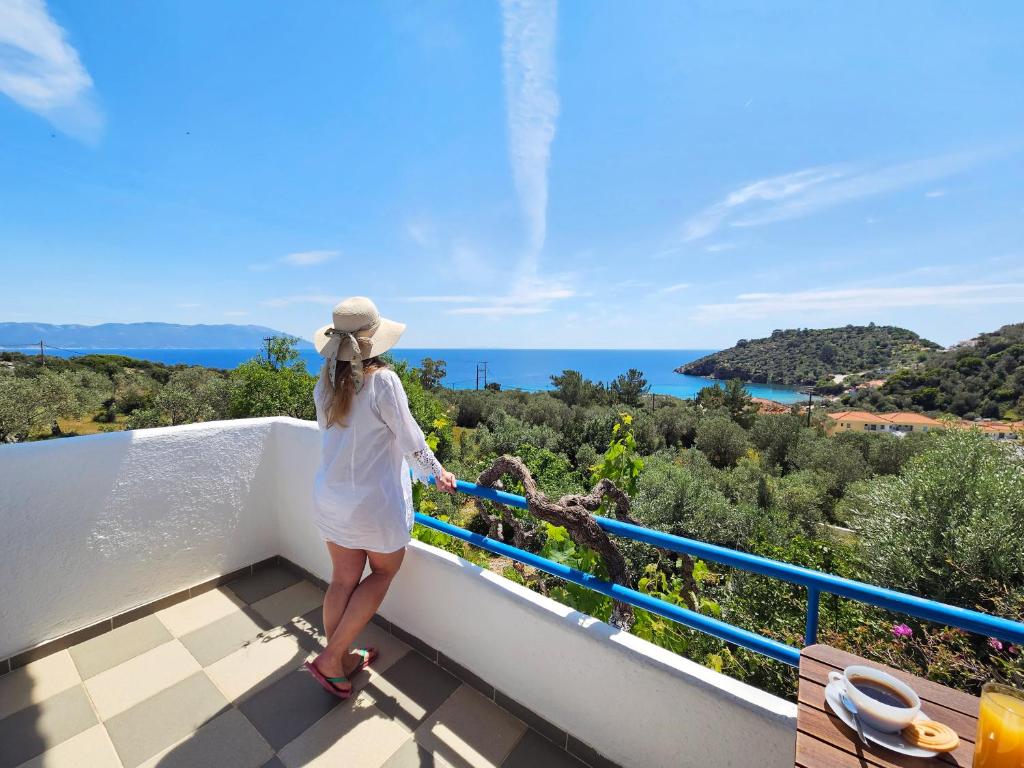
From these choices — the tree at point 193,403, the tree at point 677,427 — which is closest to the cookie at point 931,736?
the tree at point 677,427

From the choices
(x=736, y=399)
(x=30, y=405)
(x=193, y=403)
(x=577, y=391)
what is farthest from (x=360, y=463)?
(x=736, y=399)

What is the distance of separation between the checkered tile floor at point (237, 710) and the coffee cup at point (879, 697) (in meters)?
1.20

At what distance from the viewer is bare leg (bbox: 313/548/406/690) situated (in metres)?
1.71

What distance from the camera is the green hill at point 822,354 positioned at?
52.6 meters

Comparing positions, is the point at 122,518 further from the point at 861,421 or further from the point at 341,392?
the point at 861,421

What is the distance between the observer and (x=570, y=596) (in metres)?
1.95

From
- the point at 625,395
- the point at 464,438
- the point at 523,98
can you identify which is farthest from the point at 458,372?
the point at 523,98

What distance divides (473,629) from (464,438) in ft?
41.4

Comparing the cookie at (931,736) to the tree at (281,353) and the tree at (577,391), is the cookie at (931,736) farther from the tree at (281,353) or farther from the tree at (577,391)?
the tree at (577,391)

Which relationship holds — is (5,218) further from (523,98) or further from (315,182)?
(523,98)

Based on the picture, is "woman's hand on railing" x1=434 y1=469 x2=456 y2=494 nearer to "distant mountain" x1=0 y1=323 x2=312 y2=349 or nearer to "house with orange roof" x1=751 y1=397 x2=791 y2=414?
"house with orange roof" x1=751 y1=397 x2=791 y2=414

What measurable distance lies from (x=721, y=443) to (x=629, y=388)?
32.7 feet

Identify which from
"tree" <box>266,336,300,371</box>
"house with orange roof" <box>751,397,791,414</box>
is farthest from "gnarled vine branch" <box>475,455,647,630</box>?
"house with orange roof" <box>751,397,791,414</box>

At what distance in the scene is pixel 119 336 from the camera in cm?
15325
